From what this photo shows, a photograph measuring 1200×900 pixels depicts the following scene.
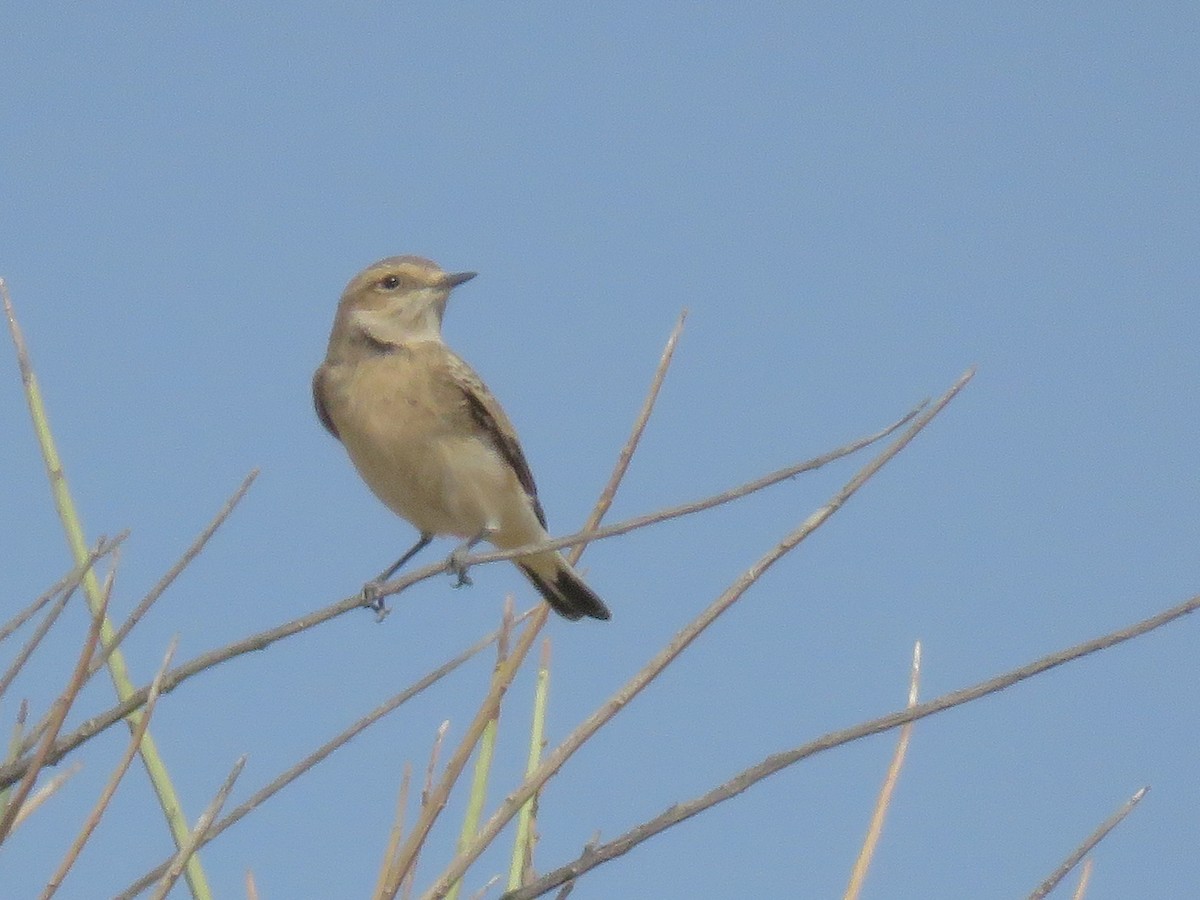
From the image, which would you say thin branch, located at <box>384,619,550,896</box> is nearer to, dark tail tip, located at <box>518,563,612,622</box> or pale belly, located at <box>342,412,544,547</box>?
pale belly, located at <box>342,412,544,547</box>

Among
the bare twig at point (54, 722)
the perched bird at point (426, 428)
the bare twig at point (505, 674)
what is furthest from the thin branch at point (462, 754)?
→ the perched bird at point (426, 428)

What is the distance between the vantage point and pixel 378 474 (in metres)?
7.47

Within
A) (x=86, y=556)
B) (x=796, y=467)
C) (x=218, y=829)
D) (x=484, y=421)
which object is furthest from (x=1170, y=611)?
(x=484, y=421)

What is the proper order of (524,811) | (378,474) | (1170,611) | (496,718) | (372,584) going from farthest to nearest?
(378,474) < (372,584) < (496,718) < (524,811) < (1170,611)

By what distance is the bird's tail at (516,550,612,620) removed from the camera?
7.95 metres

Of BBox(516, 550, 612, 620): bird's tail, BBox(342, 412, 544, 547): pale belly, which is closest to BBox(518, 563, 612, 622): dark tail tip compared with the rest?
BBox(516, 550, 612, 620): bird's tail

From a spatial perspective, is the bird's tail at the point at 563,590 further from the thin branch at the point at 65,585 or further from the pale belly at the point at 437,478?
the thin branch at the point at 65,585

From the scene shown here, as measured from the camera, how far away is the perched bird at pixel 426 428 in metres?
7.43

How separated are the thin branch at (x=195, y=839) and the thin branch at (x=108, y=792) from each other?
13cm

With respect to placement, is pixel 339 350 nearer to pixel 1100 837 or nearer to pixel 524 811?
pixel 524 811

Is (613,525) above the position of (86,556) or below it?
below

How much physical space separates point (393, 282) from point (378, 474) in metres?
1.26

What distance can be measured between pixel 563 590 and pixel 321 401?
1582 mm

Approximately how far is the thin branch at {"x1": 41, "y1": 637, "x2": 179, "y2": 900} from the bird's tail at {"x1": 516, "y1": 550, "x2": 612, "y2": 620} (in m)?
5.46
